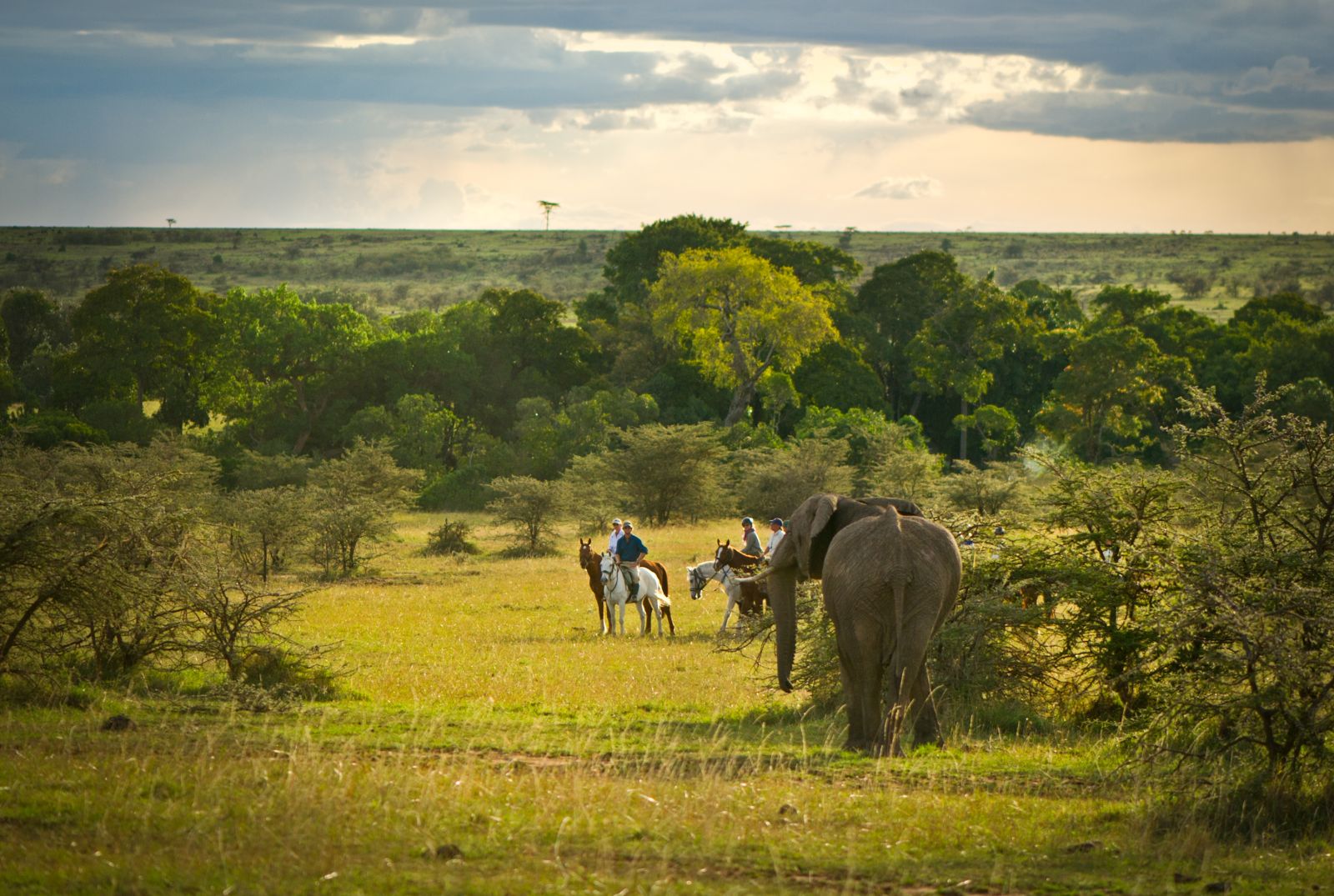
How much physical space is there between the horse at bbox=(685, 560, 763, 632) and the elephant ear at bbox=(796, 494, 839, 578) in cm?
704

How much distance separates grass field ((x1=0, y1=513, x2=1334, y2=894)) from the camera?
23.5ft

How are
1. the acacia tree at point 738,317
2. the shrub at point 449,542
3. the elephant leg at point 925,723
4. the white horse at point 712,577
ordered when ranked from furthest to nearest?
the acacia tree at point 738,317, the shrub at point 449,542, the white horse at point 712,577, the elephant leg at point 925,723

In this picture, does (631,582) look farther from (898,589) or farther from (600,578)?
(898,589)

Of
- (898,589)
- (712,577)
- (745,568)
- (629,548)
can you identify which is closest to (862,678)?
(898,589)

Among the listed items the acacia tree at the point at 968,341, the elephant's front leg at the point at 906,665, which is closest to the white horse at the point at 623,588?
the elephant's front leg at the point at 906,665

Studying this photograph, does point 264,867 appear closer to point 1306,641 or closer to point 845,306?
point 1306,641

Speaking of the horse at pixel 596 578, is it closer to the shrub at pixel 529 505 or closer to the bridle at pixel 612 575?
the bridle at pixel 612 575

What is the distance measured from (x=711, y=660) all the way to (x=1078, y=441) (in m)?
41.9

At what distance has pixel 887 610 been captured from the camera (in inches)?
424

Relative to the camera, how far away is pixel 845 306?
6562cm

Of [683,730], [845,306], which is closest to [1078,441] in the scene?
[845,306]

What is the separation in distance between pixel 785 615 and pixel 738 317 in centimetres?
4562

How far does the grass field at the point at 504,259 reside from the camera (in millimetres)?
114125

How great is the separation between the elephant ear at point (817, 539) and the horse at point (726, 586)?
704cm
